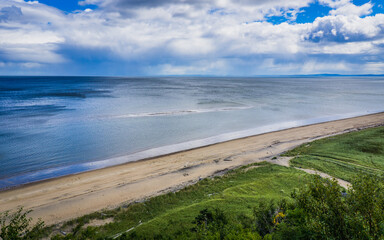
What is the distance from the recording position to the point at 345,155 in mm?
24766

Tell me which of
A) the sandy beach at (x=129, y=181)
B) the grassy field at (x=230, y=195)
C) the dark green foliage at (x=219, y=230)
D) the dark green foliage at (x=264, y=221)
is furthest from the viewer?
the sandy beach at (x=129, y=181)

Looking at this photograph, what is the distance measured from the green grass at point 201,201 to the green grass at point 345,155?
3.39 metres

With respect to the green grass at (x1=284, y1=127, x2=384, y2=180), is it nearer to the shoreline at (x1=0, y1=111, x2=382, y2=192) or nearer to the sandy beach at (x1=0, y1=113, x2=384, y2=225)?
the sandy beach at (x1=0, y1=113, x2=384, y2=225)

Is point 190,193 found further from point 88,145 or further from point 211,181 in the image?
point 88,145

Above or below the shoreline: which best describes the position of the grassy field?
above

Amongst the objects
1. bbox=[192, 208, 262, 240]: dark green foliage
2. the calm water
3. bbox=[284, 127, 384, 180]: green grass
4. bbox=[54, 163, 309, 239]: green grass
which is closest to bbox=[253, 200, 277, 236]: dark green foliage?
bbox=[192, 208, 262, 240]: dark green foliage

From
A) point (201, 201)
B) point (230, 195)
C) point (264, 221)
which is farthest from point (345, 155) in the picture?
point (264, 221)

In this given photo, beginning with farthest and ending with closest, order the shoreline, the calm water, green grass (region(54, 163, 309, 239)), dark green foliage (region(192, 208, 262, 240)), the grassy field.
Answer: the calm water, the shoreline, green grass (region(54, 163, 309, 239)), the grassy field, dark green foliage (region(192, 208, 262, 240))

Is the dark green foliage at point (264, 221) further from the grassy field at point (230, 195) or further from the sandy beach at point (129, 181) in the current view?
the sandy beach at point (129, 181)

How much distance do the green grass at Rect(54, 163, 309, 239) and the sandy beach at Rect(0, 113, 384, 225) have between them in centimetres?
181

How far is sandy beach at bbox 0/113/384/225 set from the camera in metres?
17.4

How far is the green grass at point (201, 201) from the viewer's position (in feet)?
41.4

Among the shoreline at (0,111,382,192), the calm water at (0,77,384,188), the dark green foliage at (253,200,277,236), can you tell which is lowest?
the shoreline at (0,111,382,192)

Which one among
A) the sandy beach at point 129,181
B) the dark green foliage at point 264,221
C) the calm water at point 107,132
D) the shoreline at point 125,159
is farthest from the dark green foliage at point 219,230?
the calm water at point 107,132
